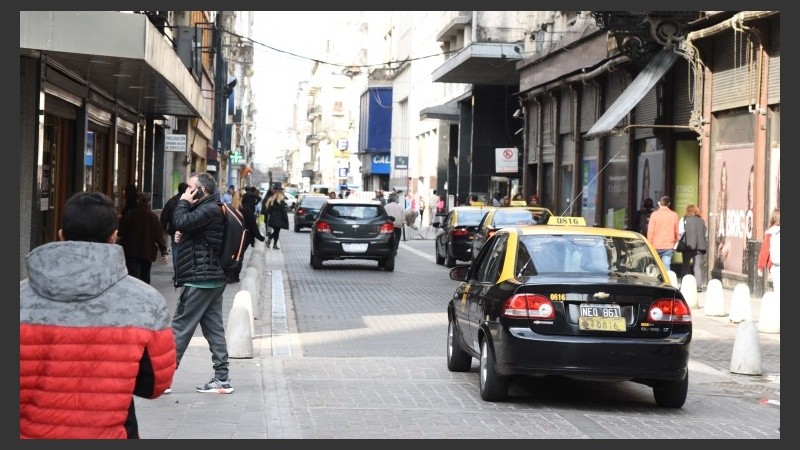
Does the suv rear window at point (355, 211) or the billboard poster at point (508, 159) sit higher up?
the billboard poster at point (508, 159)

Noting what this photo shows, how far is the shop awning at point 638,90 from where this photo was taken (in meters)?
25.8

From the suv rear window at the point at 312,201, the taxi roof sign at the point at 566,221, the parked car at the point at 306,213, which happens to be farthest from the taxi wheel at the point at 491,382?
the suv rear window at the point at 312,201

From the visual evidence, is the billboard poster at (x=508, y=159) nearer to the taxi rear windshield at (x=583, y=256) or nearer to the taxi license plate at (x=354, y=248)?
the taxi license plate at (x=354, y=248)

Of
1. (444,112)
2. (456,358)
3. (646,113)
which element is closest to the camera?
(456,358)

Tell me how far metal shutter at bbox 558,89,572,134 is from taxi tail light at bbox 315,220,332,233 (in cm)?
1106

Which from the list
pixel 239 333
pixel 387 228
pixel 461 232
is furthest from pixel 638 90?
pixel 239 333

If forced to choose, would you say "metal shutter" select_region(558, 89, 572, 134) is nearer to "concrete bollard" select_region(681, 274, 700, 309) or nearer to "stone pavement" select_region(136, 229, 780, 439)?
"concrete bollard" select_region(681, 274, 700, 309)

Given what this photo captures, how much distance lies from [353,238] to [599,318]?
19.1 metres

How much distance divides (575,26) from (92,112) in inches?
645

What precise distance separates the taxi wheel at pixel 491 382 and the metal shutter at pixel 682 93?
16.7 metres

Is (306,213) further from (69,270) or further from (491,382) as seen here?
(69,270)

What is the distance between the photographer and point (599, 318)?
9688mm

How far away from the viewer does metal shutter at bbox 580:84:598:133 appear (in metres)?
34.2

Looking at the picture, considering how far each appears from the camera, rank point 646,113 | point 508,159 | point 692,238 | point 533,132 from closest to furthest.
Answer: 1. point 692,238
2. point 646,113
3. point 533,132
4. point 508,159
